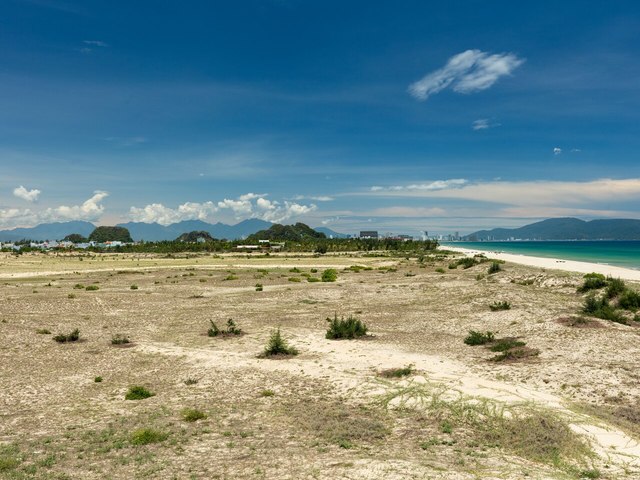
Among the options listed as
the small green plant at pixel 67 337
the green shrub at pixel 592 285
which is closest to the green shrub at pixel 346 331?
the small green plant at pixel 67 337

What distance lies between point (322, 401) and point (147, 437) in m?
5.84

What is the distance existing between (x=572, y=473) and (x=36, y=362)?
863 inches

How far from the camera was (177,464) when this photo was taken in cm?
1076

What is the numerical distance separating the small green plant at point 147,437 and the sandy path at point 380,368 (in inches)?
261

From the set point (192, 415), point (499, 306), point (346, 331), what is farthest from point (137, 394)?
point (499, 306)

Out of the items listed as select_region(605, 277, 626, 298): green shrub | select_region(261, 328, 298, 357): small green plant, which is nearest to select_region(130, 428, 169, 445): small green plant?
select_region(261, 328, 298, 357): small green plant

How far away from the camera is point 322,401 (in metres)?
15.3

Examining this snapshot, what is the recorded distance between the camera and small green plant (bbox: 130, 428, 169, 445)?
39.2ft

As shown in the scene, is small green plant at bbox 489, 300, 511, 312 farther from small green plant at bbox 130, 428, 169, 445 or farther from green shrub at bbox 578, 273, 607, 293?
small green plant at bbox 130, 428, 169, 445

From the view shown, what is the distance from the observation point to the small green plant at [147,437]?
39.2 feet

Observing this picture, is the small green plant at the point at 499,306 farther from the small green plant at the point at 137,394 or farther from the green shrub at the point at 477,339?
the small green plant at the point at 137,394

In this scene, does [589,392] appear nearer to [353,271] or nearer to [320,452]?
[320,452]

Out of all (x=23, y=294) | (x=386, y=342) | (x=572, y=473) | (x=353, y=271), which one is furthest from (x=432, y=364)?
(x=353, y=271)

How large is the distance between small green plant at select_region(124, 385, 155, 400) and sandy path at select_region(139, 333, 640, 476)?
4.03 meters
